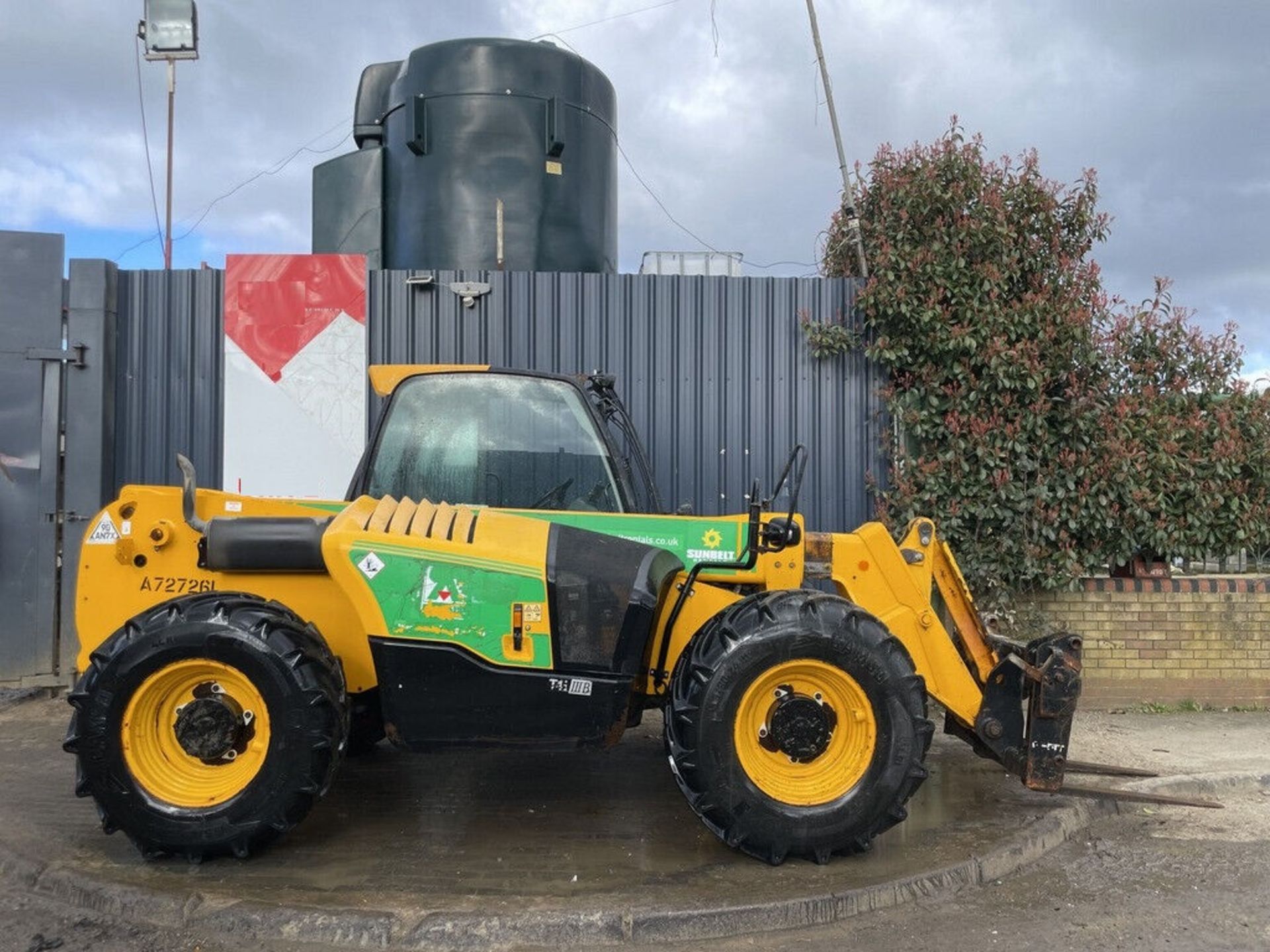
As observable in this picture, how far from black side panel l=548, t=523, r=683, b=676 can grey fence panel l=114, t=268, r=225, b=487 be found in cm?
475

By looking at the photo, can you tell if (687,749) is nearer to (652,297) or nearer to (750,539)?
(750,539)

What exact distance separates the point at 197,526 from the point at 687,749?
2.19 metres

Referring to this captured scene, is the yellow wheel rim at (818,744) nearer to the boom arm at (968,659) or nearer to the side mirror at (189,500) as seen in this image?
the boom arm at (968,659)

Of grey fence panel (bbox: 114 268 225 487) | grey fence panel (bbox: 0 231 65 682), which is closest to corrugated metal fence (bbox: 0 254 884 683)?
grey fence panel (bbox: 114 268 225 487)

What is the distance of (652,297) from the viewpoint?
795cm

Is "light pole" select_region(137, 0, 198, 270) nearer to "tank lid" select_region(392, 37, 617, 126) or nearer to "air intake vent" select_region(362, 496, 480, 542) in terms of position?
"tank lid" select_region(392, 37, 617, 126)

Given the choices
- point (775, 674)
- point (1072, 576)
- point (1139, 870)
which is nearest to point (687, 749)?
point (775, 674)

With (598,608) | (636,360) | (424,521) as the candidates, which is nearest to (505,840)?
(598,608)

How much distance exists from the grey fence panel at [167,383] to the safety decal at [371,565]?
14.4ft

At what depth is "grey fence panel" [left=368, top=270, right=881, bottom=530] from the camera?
7.91m

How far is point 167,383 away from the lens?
25.6 ft

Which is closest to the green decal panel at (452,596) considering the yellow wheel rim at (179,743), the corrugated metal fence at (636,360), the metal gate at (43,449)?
the yellow wheel rim at (179,743)

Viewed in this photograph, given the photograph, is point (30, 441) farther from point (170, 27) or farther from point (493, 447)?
point (170, 27)

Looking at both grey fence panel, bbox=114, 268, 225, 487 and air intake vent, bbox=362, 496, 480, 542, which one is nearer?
air intake vent, bbox=362, 496, 480, 542
